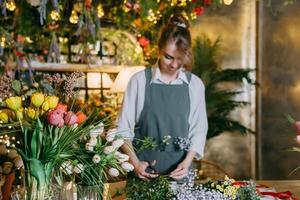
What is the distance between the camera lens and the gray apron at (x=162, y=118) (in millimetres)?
2316

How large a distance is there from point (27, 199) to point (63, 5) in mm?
3328

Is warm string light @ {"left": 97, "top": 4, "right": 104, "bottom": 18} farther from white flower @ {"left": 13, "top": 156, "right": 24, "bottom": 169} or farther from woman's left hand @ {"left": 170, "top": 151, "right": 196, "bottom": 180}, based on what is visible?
white flower @ {"left": 13, "top": 156, "right": 24, "bottom": 169}

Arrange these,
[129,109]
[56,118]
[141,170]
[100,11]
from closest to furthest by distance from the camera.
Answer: [56,118] → [141,170] → [129,109] → [100,11]

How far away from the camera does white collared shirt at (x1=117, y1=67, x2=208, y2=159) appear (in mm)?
2326

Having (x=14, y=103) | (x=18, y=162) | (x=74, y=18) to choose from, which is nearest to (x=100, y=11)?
(x=74, y=18)

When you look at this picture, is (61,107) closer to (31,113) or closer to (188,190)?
(31,113)

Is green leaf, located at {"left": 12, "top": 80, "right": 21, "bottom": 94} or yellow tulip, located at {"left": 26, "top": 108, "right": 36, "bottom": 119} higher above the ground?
green leaf, located at {"left": 12, "top": 80, "right": 21, "bottom": 94}

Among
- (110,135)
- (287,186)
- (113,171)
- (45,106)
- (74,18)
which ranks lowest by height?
(287,186)

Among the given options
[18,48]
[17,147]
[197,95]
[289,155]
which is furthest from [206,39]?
[17,147]

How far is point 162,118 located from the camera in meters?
2.36

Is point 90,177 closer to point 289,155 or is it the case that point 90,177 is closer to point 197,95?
point 197,95

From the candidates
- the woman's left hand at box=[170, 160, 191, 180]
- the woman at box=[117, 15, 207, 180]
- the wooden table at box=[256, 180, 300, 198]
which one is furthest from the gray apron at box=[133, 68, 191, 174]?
the wooden table at box=[256, 180, 300, 198]

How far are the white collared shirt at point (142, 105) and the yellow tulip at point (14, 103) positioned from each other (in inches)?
39.3

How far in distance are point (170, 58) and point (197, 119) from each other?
1.21 feet
